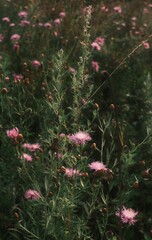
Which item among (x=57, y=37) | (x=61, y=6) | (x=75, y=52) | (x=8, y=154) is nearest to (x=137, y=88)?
(x=75, y=52)

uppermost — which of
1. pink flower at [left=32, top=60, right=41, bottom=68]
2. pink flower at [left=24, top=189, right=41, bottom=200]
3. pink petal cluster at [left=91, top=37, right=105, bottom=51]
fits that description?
pink petal cluster at [left=91, top=37, right=105, bottom=51]

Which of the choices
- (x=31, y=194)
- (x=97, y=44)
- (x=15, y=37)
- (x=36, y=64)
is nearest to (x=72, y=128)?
(x=31, y=194)

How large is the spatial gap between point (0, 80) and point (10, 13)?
2.16 meters

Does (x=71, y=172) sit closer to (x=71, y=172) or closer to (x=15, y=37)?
(x=71, y=172)

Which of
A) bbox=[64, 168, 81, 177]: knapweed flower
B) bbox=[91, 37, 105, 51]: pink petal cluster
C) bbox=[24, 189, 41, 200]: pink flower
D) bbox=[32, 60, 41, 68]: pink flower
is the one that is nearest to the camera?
bbox=[64, 168, 81, 177]: knapweed flower

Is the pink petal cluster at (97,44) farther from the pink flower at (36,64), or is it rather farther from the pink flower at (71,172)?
the pink flower at (71,172)

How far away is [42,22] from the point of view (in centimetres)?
454

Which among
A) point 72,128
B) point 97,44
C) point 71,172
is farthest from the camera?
point 97,44

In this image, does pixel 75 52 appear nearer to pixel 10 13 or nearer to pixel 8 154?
pixel 10 13

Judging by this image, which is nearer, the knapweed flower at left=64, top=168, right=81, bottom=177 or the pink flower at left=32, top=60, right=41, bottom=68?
the knapweed flower at left=64, top=168, right=81, bottom=177

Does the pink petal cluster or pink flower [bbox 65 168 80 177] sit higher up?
the pink petal cluster

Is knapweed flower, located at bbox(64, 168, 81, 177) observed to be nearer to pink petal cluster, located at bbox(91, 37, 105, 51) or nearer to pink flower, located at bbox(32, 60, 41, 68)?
pink flower, located at bbox(32, 60, 41, 68)

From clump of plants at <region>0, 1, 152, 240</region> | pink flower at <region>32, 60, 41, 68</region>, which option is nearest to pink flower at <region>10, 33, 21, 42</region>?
clump of plants at <region>0, 1, 152, 240</region>

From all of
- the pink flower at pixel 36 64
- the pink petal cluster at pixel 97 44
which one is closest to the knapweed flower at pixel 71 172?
the pink flower at pixel 36 64
